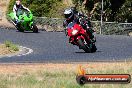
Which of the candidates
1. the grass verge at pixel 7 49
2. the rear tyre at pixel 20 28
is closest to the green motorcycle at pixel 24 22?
the rear tyre at pixel 20 28

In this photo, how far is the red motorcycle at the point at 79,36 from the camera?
20.1 m

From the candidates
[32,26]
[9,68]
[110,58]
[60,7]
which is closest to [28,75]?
[9,68]

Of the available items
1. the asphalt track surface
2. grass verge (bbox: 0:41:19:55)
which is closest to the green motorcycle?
the asphalt track surface

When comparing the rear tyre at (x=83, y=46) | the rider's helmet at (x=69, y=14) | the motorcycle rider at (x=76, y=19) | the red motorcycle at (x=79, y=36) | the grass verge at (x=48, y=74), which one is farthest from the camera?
the rear tyre at (x=83, y=46)

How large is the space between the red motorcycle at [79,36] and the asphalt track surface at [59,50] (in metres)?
0.31

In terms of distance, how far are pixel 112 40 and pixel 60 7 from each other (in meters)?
11.8

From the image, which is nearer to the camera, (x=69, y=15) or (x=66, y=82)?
(x=66, y=82)

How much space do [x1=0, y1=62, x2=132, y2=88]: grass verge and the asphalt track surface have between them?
1652 mm

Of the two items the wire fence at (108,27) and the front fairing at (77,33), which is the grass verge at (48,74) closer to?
the front fairing at (77,33)

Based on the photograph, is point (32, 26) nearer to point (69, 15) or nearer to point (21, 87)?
point (69, 15)

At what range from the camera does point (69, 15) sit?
65.5 ft

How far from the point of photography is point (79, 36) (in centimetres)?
2019

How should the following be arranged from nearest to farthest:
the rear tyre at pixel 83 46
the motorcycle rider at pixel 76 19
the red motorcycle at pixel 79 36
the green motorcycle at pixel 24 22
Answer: the motorcycle rider at pixel 76 19
the red motorcycle at pixel 79 36
the rear tyre at pixel 83 46
the green motorcycle at pixel 24 22

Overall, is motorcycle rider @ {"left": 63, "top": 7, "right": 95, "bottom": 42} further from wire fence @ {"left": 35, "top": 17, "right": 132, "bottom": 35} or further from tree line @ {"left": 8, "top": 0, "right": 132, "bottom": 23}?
tree line @ {"left": 8, "top": 0, "right": 132, "bottom": 23}
